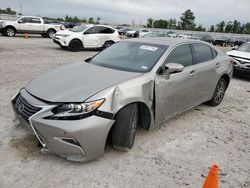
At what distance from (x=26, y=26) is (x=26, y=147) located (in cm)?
1936

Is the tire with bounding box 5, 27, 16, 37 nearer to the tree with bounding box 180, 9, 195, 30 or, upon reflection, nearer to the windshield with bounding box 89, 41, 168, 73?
the windshield with bounding box 89, 41, 168, 73

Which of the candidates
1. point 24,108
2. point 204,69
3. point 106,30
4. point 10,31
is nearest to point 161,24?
point 10,31

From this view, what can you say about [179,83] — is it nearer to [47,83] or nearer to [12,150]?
[47,83]

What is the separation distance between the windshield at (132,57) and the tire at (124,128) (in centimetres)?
74

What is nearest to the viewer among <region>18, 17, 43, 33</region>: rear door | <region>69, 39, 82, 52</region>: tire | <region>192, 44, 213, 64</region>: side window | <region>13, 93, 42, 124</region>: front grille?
<region>13, 93, 42, 124</region>: front grille

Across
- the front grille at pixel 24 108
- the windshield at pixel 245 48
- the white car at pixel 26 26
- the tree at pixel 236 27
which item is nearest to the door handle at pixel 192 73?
the front grille at pixel 24 108

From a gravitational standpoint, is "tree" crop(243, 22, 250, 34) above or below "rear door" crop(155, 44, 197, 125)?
above

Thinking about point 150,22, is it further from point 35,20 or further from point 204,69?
point 204,69

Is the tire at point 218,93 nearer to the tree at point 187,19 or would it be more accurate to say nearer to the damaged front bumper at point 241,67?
the damaged front bumper at point 241,67

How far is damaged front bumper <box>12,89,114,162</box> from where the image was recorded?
2771mm

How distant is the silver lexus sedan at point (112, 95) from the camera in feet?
9.29

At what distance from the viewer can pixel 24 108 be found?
3072 mm

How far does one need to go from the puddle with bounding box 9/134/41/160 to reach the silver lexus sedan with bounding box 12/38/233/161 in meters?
0.22

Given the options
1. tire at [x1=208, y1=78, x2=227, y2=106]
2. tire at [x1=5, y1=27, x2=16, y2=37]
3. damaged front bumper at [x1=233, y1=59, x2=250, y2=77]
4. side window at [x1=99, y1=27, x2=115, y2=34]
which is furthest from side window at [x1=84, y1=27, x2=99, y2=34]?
tire at [x1=208, y1=78, x2=227, y2=106]
